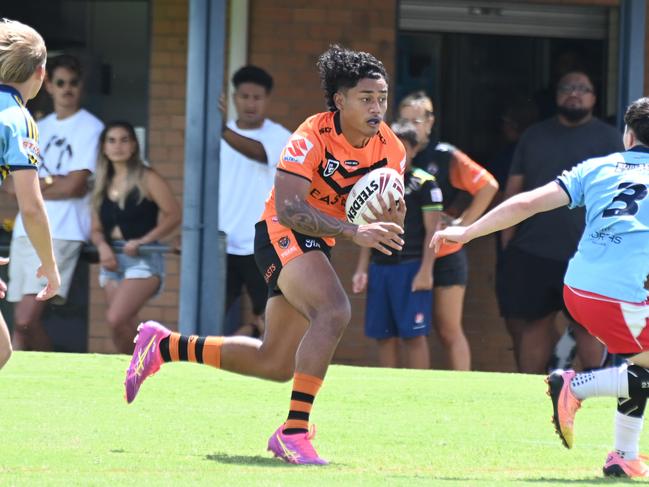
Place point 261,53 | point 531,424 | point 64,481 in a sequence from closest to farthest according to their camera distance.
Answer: point 64,481 < point 531,424 < point 261,53

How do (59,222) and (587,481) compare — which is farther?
(59,222)

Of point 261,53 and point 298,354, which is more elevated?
point 261,53

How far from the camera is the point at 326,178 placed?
6.67m

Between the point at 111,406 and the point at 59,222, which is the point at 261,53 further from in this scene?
the point at 111,406

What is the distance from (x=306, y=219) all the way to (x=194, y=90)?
4.01 m

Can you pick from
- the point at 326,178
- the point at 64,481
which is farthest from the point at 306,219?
the point at 64,481

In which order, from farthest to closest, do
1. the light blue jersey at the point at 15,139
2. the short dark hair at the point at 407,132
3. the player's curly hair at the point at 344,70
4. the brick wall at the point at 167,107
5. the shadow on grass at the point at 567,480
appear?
the brick wall at the point at 167,107 < the short dark hair at the point at 407,132 < the player's curly hair at the point at 344,70 < the shadow on grass at the point at 567,480 < the light blue jersey at the point at 15,139

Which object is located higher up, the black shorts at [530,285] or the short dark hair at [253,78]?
the short dark hair at [253,78]

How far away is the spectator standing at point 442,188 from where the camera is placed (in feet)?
32.6

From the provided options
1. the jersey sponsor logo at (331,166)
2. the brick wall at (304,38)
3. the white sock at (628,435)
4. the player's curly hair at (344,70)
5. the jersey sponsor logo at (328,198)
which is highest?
the brick wall at (304,38)

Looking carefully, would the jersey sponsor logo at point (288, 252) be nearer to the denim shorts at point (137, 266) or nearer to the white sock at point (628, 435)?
the white sock at point (628, 435)

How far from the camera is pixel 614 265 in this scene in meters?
6.03

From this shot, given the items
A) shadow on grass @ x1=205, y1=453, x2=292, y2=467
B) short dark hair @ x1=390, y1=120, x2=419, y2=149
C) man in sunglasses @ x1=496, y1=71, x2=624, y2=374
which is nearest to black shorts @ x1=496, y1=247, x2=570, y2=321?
man in sunglasses @ x1=496, y1=71, x2=624, y2=374

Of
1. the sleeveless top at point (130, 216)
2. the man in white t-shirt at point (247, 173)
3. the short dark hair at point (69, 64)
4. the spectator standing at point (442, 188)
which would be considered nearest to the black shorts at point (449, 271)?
the spectator standing at point (442, 188)
